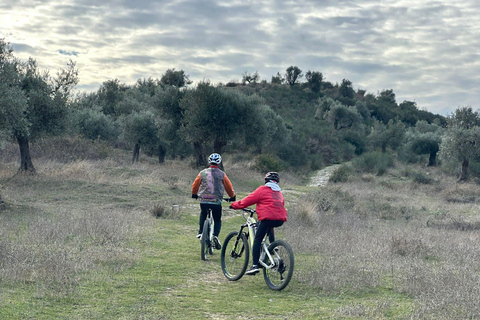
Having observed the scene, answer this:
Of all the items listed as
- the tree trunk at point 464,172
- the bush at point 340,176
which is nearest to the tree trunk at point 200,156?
the bush at point 340,176

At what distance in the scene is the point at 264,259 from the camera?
776cm

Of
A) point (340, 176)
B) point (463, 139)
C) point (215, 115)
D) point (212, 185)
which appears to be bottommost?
point (212, 185)

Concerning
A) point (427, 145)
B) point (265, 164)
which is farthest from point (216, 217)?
point (427, 145)

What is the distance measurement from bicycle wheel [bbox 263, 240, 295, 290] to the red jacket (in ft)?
1.50

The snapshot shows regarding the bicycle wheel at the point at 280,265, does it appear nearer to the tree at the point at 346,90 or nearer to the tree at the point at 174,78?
the tree at the point at 174,78

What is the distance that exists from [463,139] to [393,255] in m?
34.5

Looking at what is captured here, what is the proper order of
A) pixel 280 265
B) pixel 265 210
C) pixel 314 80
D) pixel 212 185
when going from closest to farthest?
pixel 280 265 → pixel 265 210 → pixel 212 185 → pixel 314 80

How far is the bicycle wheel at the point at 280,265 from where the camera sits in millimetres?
7266

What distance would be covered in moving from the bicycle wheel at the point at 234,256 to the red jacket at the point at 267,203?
74cm

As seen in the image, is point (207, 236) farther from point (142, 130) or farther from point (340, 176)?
point (340, 176)

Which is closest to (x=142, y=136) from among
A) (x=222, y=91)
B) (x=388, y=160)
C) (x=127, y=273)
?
(x=222, y=91)

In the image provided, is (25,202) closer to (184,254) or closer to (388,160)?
(184,254)

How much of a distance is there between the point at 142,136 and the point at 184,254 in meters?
31.9

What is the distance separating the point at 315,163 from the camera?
183 feet
